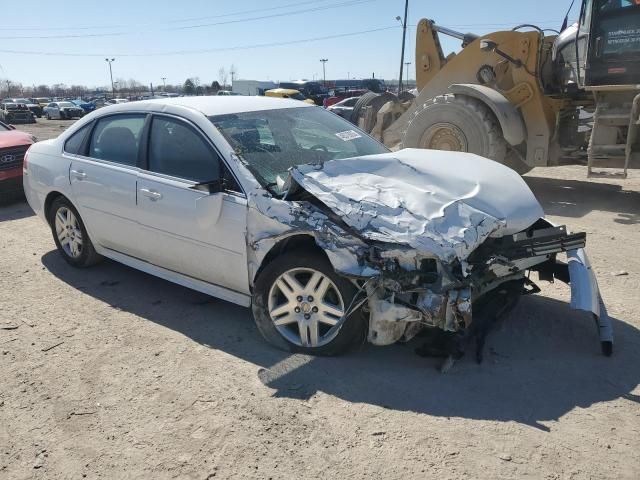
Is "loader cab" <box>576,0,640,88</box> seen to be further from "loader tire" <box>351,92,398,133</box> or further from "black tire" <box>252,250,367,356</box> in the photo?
"black tire" <box>252,250,367,356</box>

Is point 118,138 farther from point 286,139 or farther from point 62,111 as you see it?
point 62,111

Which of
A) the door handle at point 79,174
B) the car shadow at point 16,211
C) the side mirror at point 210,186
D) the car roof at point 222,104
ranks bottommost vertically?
the car shadow at point 16,211

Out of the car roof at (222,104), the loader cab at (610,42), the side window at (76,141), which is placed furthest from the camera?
the loader cab at (610,42)

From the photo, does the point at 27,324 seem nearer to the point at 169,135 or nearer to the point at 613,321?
the point at 169,135

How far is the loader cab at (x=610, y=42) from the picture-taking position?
7.57m

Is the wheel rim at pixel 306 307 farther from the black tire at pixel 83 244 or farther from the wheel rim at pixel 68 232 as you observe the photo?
the wheel rim at pixel 68 232

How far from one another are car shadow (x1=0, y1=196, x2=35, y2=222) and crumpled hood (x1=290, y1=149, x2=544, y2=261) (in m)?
6.10

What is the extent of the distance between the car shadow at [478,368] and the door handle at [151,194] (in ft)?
3.09

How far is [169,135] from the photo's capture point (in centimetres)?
443

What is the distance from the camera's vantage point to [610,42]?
305 inches

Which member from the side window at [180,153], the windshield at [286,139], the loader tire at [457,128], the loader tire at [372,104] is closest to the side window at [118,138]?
the side window at [180,153]

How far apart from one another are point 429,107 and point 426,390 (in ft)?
22.4

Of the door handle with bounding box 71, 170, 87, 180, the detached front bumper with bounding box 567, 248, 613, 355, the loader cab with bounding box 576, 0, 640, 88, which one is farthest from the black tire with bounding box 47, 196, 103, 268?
the loader cab with bounding box 576, 0, 640, 88

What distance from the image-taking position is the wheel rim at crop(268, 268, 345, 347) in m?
3.56
